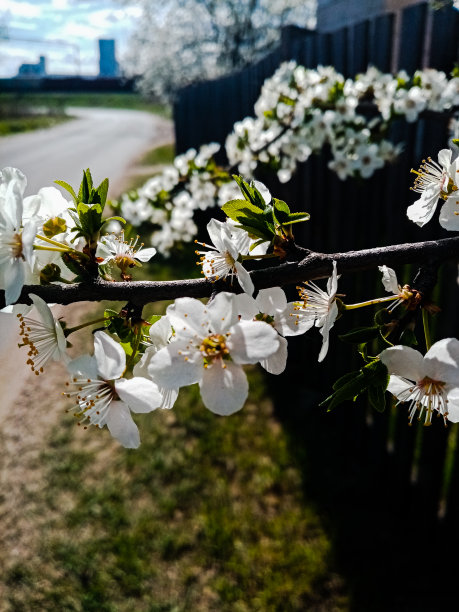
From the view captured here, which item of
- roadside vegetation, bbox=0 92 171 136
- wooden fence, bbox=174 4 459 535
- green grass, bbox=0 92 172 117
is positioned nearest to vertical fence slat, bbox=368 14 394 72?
wooden fence, bbox=174 4 459 535

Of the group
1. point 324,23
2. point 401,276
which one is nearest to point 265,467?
point 401,276

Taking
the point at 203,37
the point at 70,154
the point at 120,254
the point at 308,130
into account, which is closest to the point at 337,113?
the point at 308,130

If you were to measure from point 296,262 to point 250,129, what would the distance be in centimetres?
208

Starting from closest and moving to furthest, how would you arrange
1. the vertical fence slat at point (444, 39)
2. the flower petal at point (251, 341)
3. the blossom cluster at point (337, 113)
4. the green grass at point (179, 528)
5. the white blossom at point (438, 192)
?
the flower petal at point (251, 341) < the white blossom at point (438, 192) < the blossom cluster at point (337, 113) < the green grass at point (179, 528) < the vertical fence slat at point (444, 39)

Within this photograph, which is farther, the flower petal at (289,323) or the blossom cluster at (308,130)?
the blossom cluster at (308,130)

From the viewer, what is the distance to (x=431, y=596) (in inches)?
98.1

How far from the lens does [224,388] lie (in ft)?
2.48

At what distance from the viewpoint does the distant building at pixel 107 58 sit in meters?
41.8

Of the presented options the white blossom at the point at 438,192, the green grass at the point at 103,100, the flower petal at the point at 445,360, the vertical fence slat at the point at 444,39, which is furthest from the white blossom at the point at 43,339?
the green grass at the point at 103,100

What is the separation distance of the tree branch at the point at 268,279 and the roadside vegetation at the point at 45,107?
69.9 ft

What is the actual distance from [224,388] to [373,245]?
277 centimetres

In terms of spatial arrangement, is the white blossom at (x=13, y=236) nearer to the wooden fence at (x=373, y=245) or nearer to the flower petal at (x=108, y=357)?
the flower petal at (x=108, y=357)

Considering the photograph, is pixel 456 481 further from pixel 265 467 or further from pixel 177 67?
pixel 177 67

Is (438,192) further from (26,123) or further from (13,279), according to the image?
(26,123)
